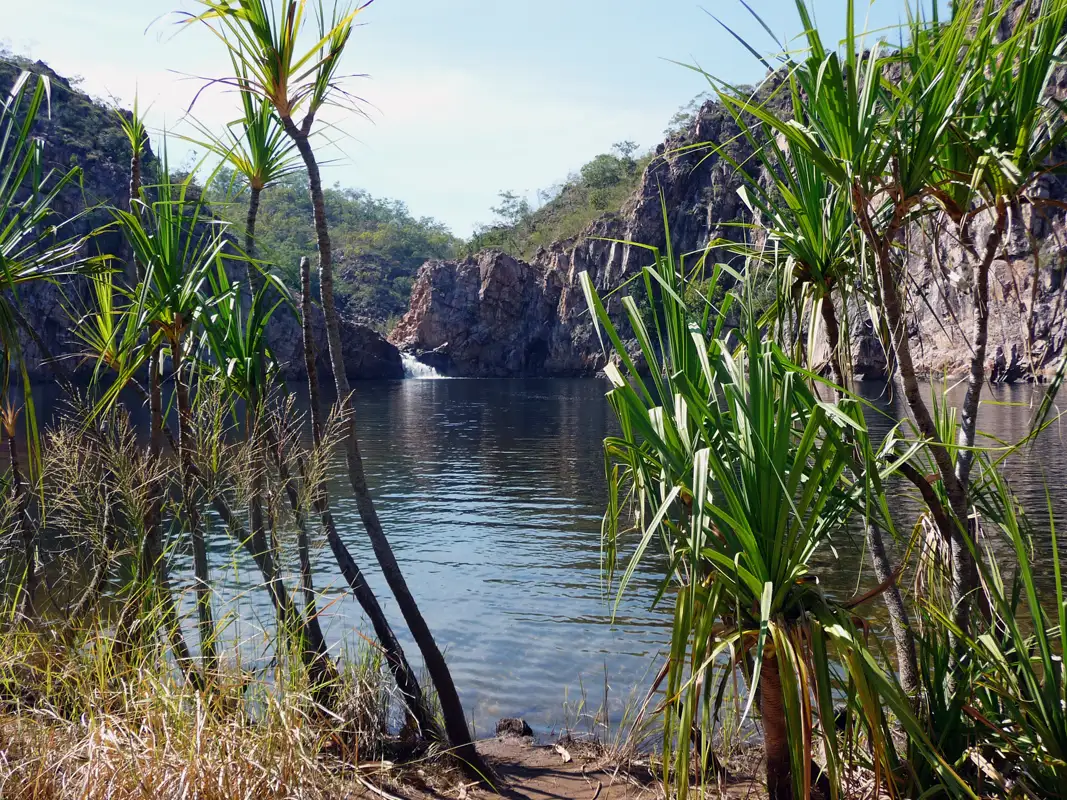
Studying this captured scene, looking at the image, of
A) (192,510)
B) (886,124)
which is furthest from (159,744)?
(886,124)

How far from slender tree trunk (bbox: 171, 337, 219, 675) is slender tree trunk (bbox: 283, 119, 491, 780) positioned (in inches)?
27.0

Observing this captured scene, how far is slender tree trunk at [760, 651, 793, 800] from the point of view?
2.61 m

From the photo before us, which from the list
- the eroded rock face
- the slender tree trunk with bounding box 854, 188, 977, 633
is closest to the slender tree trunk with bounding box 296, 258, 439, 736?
the slender tree trunk with bounding box 854, 188, 977, 633

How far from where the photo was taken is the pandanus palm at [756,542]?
226cm

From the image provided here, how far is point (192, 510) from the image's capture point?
12.6ft

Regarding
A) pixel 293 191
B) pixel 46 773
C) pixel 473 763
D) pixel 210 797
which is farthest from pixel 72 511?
pixel 293 191

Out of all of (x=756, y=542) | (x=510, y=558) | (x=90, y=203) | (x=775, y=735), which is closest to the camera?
(x=756, y=542)

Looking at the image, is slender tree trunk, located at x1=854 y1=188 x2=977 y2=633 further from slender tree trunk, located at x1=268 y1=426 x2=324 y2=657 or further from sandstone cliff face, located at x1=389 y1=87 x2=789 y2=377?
sandstone cliff face, located at x1=389 y1=87 x2=789 y2=377

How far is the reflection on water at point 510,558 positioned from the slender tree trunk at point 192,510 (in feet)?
0.37

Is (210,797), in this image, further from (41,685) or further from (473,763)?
(473,763)

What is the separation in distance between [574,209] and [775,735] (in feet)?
280

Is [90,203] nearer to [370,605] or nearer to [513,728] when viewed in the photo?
[513,728]

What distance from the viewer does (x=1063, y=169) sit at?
291cm

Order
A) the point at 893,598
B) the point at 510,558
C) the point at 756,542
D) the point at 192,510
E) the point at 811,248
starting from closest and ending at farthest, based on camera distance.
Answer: the point at 756,542 → the point at 811,248 → the point at 893,598 → the point at 192,510 → the point at 510,558
